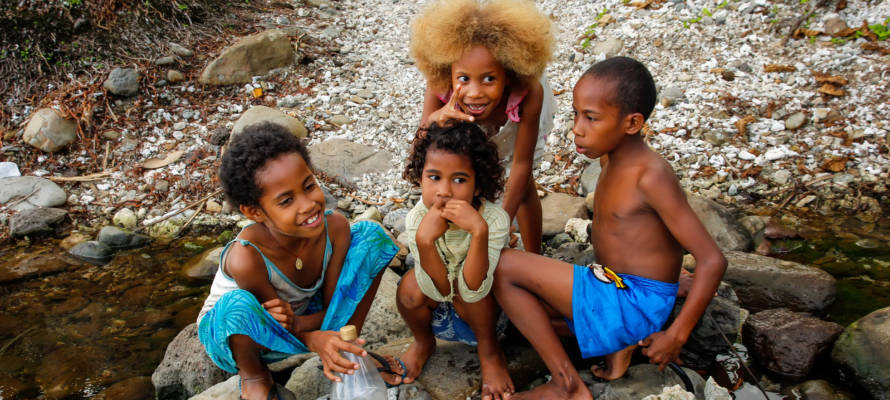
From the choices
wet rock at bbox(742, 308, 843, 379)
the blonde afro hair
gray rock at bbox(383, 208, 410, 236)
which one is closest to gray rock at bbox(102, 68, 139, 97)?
gray rock at bbox(383, 208, 410, 236)

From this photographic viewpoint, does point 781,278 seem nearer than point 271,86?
Yes

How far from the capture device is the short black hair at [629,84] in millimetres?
2477

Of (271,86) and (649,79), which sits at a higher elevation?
(649,79)

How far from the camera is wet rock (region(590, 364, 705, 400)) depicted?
2.47m

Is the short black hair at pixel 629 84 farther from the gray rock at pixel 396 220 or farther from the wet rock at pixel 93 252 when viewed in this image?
the wet rock at pixel 93 252

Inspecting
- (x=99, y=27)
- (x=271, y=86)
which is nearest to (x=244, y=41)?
(x=271, y=86)

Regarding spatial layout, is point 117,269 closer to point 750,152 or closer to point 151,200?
point 151,200

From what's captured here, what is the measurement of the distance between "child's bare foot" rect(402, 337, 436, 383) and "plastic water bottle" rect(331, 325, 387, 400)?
0.15 m

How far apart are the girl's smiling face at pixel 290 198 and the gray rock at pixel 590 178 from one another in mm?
2675

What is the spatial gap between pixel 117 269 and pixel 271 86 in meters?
2.66

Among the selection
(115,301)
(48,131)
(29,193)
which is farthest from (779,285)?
(48,131)

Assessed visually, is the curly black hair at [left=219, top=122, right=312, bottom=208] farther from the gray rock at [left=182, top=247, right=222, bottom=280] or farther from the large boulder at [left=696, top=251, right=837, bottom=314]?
the large boulder at [left=696, top=251, right=837, bottom=314]

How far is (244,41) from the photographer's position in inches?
254

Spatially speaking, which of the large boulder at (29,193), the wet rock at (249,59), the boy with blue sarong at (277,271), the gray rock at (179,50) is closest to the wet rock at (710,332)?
the boy with blue sarong at (277,271)
